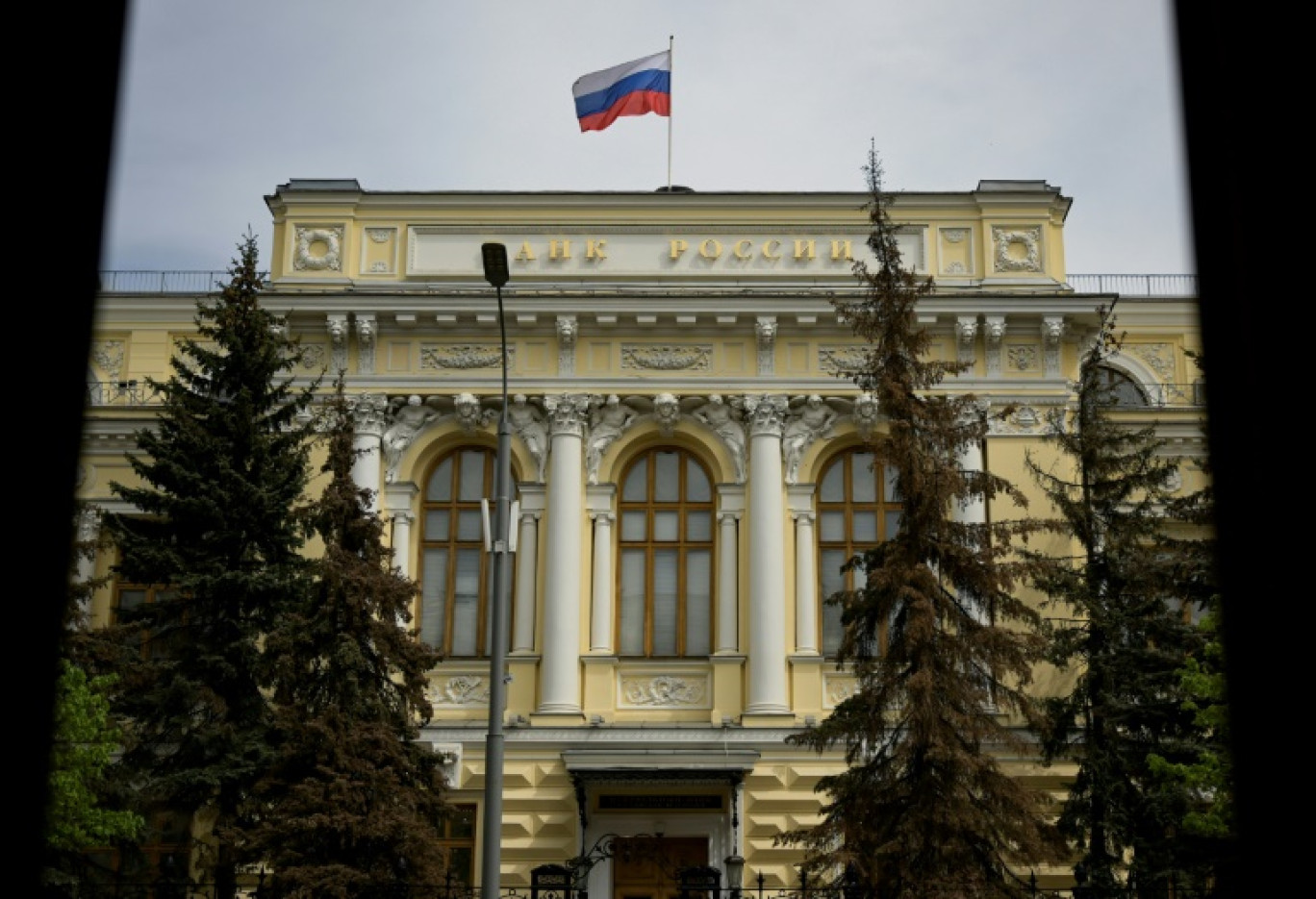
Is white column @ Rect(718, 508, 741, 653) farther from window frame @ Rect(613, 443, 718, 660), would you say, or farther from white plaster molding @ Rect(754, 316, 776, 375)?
white plaster molding @ Rect(754, 316, 776, 375)

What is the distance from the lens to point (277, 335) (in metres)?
26.7

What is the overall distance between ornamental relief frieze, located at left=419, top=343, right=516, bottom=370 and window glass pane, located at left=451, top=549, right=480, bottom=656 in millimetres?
3338

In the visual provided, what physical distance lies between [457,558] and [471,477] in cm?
151

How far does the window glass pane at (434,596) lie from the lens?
98.0 ft

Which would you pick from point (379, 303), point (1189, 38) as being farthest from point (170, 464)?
point (1189, 38)

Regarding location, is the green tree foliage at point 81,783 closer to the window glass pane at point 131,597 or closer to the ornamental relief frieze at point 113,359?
the window glass pane at point 131,597

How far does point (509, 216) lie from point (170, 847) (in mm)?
12511

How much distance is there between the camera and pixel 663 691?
96.4 feet

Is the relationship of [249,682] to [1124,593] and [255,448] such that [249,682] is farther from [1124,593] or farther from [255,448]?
[1124,593]

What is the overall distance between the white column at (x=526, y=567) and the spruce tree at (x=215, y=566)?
4533 mm

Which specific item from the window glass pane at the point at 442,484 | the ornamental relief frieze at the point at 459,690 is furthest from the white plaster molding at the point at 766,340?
the ornamental relief frieze at the point at 459,690

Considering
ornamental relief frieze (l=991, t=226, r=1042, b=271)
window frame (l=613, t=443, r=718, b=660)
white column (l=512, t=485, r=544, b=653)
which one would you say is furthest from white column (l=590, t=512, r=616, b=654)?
ornamental relief frieze (l=991, t=226, r=1042, b=271)

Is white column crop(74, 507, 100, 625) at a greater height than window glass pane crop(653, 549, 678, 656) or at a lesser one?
greater

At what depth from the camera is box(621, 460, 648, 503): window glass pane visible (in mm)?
30656
